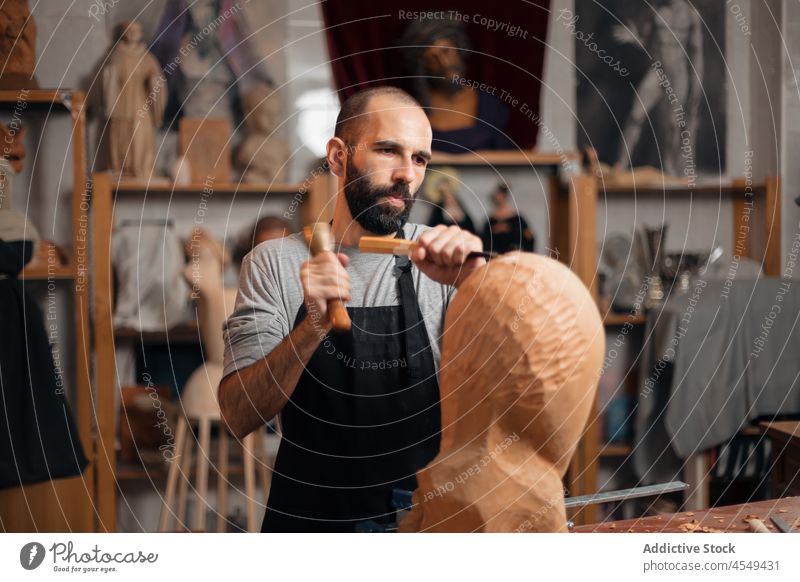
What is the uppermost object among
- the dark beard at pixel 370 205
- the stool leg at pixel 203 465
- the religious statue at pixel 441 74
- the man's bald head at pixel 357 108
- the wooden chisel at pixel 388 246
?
the religious statue at pixel 441 74

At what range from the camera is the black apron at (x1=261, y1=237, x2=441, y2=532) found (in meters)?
0.99

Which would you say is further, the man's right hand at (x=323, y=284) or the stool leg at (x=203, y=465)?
the stool leg at (x=203, y=465)

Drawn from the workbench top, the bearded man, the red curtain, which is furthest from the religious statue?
the workbench top

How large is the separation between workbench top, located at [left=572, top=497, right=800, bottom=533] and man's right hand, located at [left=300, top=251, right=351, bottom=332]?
42cm

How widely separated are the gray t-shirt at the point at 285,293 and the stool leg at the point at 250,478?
0.17 m

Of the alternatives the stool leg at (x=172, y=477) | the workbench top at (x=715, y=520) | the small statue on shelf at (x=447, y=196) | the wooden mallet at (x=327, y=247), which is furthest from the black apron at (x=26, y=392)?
the workbench top at (x=715, y=520)

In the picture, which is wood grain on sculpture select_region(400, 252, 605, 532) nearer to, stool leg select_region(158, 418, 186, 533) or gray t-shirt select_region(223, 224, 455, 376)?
gray t-shirt select_region(223, 224, 455, 376)

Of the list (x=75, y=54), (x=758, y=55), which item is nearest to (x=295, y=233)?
(x=75, y=54)

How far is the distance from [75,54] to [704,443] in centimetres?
99

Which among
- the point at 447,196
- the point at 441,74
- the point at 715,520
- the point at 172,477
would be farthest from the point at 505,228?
the point at 172,477

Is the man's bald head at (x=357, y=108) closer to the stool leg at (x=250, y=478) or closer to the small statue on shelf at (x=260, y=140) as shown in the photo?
the small statue on shelf at (x=260, y=140)

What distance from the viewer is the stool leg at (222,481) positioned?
1.14 metres
